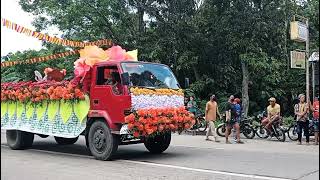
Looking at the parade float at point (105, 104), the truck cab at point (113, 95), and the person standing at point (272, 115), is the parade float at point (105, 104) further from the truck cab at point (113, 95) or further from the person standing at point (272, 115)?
the person standing at point (272, 115)

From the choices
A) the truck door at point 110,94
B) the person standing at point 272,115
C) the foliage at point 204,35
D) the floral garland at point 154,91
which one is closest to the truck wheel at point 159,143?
the floral garland at point 154,91

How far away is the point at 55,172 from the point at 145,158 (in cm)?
274

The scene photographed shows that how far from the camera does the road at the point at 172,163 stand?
8.41 metres

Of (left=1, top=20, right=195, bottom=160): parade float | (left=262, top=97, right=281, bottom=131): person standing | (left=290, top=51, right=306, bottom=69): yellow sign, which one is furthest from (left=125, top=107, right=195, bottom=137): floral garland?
(left=290, top=51, right=306, bottom=69): yellow sign

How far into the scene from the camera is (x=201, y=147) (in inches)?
531

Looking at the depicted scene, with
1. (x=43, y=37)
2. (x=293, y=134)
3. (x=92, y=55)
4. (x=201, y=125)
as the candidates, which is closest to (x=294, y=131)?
(x=293, y=134)

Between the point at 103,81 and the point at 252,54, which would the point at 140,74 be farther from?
the point at 252,54

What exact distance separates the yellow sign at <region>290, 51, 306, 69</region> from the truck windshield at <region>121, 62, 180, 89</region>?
6151 mm

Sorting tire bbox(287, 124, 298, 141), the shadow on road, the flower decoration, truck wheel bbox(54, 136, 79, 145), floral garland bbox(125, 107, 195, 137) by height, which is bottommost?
the shadow on road

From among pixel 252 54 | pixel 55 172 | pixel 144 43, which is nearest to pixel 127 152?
pixel 55 172

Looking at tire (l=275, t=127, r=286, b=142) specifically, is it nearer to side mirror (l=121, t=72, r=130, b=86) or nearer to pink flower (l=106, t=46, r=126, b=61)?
pink flower (l=106, t=46, r=126, b=61)

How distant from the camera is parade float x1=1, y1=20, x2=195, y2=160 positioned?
10148 mm

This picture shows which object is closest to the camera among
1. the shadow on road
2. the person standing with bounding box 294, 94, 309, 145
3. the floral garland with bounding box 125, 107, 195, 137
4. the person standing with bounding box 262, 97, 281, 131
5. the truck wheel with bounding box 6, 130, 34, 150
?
the floral garland with bounding box 125, 107, 195, 137

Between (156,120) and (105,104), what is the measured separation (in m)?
1.29
